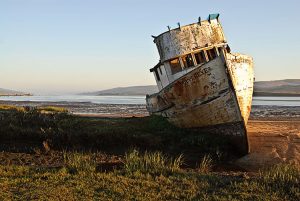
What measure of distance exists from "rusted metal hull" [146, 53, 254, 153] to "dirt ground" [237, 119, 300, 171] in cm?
69

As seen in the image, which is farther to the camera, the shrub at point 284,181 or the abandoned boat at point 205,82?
the abandoned boat at point 205,82

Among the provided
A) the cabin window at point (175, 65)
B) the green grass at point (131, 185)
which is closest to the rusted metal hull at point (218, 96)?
the cabin window at point (175, 65)

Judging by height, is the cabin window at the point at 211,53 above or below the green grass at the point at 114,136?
above

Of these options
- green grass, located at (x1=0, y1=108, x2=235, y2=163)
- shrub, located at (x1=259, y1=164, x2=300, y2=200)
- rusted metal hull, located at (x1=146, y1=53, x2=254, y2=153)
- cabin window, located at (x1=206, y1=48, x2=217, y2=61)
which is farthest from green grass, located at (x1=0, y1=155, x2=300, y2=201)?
cabin window, located at (x1=206, y1=48, x2=217, y2=61)

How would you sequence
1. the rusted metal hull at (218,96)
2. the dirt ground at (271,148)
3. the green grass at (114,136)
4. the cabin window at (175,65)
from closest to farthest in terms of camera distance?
1. the dirt ground at (271,148)
2. the rusted metal hull at (218,96)
3. the green grass at (114,136)
4. the cabin window at (175,65)

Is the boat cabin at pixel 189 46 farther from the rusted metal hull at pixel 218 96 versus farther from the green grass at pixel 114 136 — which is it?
the green grass at pixel 114 136

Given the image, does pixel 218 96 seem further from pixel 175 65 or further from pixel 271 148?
pixel 175 65

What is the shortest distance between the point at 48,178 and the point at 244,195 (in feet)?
15.3

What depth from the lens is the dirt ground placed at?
11.7 m

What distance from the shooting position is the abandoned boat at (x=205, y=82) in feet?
41.9

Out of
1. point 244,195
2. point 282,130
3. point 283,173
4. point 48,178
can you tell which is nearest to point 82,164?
point 48,178

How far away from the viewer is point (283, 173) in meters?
8.45

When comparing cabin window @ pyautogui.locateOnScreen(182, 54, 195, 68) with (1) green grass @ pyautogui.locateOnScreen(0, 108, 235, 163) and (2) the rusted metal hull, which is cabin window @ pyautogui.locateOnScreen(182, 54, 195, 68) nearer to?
(2) the rusted metal hull

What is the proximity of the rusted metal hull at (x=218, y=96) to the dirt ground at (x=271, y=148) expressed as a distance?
686mm
